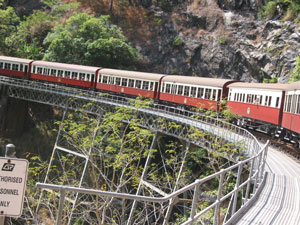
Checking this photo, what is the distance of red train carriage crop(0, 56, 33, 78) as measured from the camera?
38812mm

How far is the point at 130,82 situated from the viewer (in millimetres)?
31016

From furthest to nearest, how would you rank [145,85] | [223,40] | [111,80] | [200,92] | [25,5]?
1. [25,5]
2. [223,40]
3. [111,80]
4. [145,85]
5. [200,92]

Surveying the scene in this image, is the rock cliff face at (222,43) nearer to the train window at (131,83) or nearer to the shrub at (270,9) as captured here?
the shrub at (270,9)

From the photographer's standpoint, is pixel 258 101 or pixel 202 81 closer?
pixel 258 101

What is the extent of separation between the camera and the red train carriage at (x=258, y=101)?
1944 centimetres

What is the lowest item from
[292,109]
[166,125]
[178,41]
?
[166,125]

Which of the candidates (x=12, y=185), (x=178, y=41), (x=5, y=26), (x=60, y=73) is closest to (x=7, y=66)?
(x=60, y=73)

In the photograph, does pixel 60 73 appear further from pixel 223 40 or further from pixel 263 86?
pixel 263 86

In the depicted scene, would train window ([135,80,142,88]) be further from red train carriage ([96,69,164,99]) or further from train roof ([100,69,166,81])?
train roof ([100,69,166,81])

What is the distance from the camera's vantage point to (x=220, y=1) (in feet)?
161

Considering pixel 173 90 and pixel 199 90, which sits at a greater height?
pixel 199 90

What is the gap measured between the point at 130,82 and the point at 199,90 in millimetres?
7519

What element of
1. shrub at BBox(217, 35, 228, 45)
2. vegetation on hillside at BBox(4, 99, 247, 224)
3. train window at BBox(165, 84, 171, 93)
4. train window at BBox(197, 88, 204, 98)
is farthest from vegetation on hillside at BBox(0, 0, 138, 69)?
train window at BBox(197, 88, 204, 98)

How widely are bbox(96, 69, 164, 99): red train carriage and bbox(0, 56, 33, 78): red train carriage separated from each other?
33.3 feet
